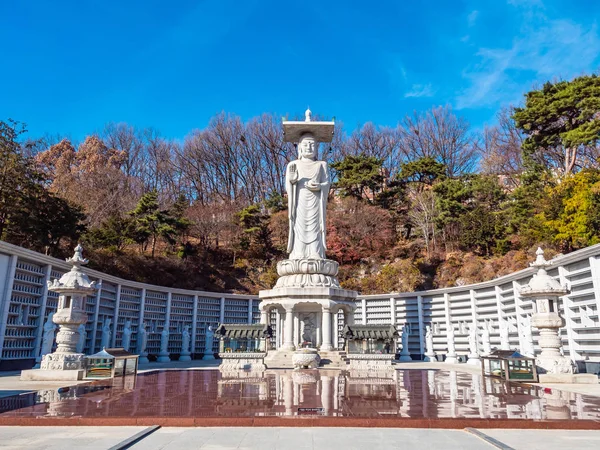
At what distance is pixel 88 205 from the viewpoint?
95.5ft

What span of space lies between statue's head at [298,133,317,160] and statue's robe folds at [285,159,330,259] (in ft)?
0.95

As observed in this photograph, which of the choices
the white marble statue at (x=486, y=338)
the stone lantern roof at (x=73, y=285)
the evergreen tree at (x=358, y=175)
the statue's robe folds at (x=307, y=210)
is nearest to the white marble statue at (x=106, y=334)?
the stone lantern roof at (x=73, y=285)

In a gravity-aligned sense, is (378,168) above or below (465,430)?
above

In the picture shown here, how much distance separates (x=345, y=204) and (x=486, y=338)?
17702 millimetres

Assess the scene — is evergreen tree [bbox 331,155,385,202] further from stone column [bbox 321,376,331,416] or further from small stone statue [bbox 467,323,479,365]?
stone column [bbox 321,376,331,416]

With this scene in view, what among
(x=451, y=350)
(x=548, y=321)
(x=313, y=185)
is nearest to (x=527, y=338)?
(x=548, y=321)

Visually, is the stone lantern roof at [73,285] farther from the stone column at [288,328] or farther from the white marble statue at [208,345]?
the white marble statue at [208,345]

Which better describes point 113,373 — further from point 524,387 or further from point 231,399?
point 524,387

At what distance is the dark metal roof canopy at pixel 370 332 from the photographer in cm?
1459

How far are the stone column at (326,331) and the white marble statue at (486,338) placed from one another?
638 cm

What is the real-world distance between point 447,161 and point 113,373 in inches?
1404

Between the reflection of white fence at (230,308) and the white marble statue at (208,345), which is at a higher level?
the reflection of white fence at (230,308)

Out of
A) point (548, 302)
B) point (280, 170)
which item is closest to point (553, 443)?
point (548, 302)

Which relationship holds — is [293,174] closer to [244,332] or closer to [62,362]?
[244,332]
